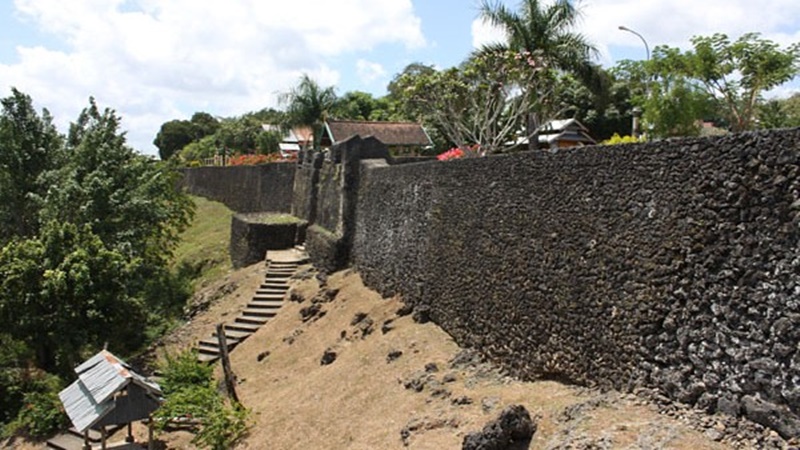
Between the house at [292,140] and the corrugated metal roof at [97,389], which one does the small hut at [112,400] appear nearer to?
the corrugated metal roof at [97,389]

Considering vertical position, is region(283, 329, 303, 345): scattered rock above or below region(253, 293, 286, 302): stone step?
below

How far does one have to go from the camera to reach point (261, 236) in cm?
2259

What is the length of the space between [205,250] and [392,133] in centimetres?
1386

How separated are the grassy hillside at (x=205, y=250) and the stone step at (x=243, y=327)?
6326mm

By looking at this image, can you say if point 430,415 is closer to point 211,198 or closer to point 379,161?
point 379,161

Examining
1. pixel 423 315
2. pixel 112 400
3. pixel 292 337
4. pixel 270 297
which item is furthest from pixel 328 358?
pixel 270 297

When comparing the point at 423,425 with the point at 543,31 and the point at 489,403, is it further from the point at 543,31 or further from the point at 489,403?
the point at 543,31

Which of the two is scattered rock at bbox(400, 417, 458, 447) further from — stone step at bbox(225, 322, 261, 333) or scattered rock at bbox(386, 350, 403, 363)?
stone step at bbox(225, 322, 261, 333)

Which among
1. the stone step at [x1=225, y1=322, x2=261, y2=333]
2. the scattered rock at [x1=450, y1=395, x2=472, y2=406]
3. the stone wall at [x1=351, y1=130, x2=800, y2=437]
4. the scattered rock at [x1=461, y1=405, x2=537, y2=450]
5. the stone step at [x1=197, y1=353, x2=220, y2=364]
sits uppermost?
the stone wall at [x1=351, y1=130, x2=800, y2=437]

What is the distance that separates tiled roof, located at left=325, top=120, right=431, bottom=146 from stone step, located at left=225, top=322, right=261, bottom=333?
821 inches

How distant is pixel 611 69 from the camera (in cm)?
2675

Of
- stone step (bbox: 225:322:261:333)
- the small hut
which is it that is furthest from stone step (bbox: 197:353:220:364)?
the small hut

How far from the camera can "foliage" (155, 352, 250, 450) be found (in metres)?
12.0

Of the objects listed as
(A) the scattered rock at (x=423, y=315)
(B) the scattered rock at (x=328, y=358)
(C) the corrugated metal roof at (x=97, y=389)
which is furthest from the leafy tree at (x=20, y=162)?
(A) the scattered rock at (x=423, y=315)
